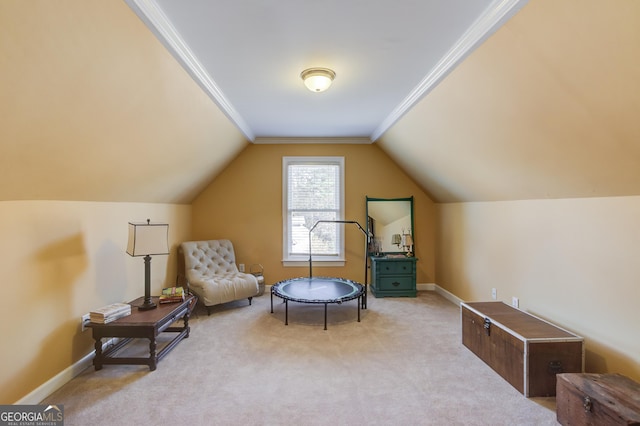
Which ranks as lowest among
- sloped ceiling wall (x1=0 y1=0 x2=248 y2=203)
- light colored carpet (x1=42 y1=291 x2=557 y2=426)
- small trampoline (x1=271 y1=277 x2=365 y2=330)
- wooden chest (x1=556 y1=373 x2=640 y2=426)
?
light colored carpet (x1=42 y1=291 x2=557 y2=426)

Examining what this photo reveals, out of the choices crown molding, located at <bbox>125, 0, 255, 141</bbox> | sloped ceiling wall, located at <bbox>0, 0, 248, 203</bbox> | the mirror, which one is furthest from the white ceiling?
the mirror

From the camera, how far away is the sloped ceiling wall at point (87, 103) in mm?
1466

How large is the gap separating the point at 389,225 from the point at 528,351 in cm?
313

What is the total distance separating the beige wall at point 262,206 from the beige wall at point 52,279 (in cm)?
192

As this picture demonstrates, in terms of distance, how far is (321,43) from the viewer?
2293mm

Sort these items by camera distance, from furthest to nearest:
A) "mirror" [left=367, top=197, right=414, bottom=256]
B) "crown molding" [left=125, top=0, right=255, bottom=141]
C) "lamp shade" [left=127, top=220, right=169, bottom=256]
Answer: "mirror" [left=367, top=197, right=414, bottom=256] → "lamp shade" [left=127, top=220, right=169, bottom=256] → "crown molding" [left=125, top=0, right=255, bottom=141]

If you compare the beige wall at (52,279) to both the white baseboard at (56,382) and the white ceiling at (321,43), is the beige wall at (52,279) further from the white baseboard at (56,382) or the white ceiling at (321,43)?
the white ceiling at (321,43)

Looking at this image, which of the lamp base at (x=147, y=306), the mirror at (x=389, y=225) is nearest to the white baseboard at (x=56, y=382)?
the lamp base at (x=147, y=306)

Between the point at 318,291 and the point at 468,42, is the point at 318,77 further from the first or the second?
the point at 318,291

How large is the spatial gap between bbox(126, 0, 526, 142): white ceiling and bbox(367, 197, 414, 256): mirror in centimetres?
202

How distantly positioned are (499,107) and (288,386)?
A: 275 centimetres

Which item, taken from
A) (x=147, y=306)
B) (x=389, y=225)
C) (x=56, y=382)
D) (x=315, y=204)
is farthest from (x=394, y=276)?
(x=56, y=382)

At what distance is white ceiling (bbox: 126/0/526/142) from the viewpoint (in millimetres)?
1866

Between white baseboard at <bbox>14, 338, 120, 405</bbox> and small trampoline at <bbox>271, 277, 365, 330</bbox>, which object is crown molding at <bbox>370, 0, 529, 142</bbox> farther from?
white baseboard at <bbox>14, 338, 120, 405</bbox>
